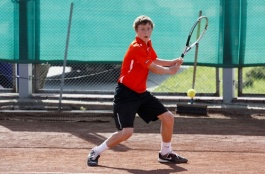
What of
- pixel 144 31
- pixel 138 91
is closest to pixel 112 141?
pixel 138 91

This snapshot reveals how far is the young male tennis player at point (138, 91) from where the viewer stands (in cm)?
Answer: 732

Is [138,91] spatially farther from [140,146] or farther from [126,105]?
[140,146]

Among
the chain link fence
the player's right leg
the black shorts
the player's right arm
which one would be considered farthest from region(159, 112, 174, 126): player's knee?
the chain link fence

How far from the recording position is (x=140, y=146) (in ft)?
28.7

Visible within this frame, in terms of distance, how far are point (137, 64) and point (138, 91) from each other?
0.29 m

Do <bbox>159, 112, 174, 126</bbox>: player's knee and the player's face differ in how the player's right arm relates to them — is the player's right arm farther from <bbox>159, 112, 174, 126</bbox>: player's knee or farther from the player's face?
<bbox>159, 112, 174, 126</bbox>: player's knee

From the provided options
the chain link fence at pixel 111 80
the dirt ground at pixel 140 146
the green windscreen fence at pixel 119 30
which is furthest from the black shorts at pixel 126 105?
the chain link fence at pixel 111 80

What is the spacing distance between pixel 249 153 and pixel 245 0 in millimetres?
3410

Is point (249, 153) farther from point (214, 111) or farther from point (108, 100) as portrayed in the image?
point (108, 100)

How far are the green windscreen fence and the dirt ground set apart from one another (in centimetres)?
99

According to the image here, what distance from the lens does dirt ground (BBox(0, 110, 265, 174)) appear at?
24.5 ft

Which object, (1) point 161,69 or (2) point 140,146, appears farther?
(2) point 140,146

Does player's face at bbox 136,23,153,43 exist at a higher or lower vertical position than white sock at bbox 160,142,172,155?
higher

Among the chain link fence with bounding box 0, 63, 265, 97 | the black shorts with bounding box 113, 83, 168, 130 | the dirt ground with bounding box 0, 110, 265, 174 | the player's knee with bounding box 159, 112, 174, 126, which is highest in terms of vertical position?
the chain link fence with bounding box 0, 63, 265, 97
